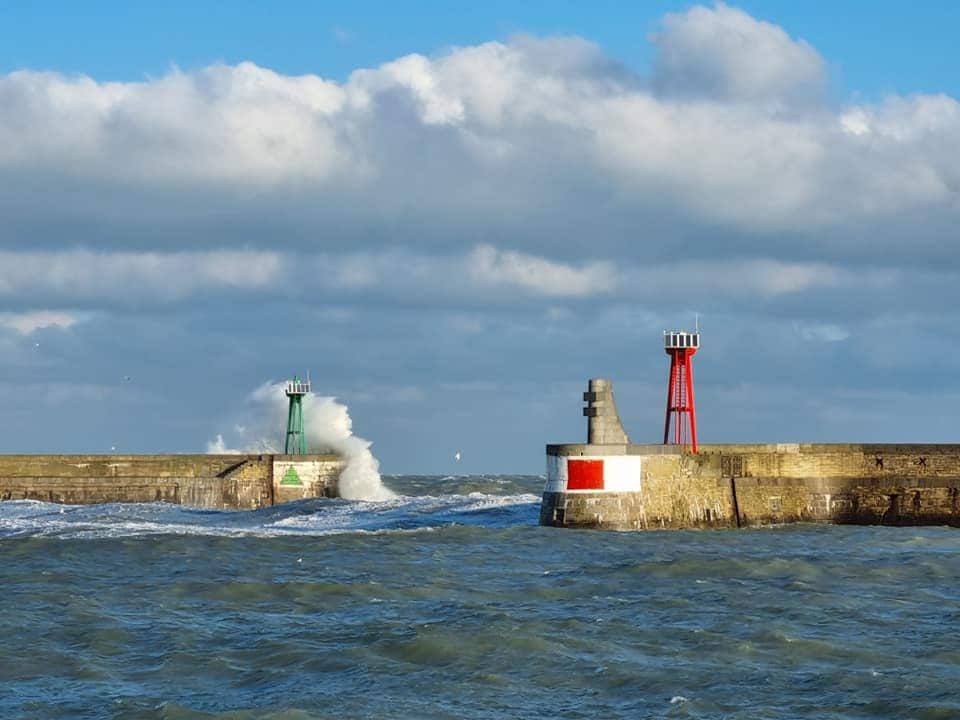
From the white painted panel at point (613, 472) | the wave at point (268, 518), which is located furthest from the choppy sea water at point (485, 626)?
the wave at point (268, 518)

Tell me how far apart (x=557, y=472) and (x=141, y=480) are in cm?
2884

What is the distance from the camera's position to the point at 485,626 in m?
21.1

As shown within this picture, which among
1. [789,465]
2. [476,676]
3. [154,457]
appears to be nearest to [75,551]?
[476,676]

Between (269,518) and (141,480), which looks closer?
(269,518)

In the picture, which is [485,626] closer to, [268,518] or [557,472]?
[557,472]

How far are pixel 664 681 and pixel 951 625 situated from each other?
6359mm

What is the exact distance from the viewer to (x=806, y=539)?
34.7 m

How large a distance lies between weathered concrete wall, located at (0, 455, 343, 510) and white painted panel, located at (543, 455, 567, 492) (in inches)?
1008

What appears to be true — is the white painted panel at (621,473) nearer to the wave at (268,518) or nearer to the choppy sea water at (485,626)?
the choppy sea water at (485,626)

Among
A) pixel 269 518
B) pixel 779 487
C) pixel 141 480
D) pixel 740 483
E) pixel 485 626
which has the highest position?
pixel 141 480

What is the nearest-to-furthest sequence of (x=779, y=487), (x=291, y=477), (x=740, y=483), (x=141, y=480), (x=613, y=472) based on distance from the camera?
(x=613, y=472)
(x=740, y=483)
(x=779, y=487)
(x=141, y=480)
(x=291, y=477)

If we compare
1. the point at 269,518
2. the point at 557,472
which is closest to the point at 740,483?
the point at 557,472

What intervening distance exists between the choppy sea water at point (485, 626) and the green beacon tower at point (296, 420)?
30.4m

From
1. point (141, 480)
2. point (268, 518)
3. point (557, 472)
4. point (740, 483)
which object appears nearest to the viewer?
point (557, 472)
